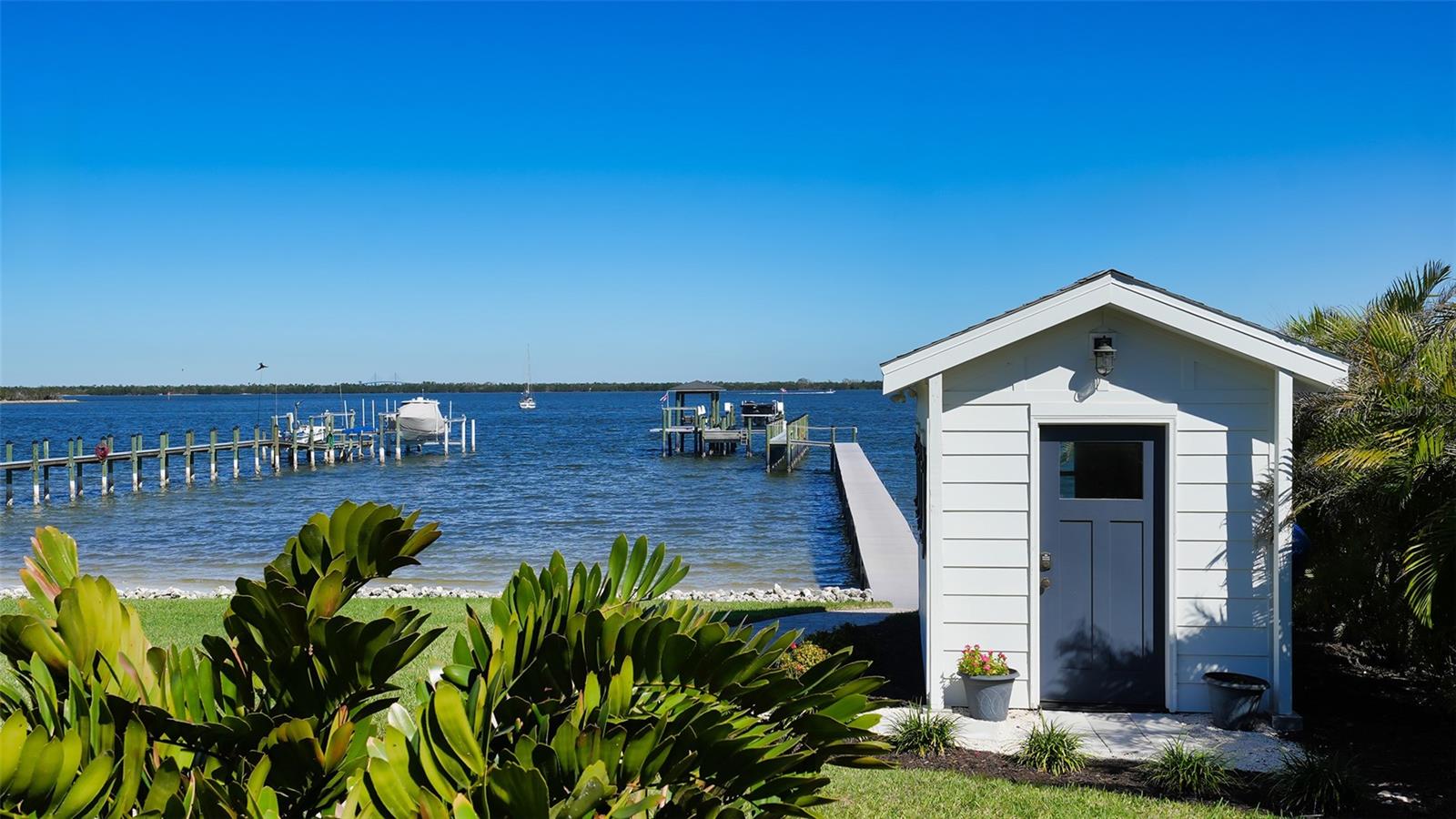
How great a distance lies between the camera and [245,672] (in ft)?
7.42

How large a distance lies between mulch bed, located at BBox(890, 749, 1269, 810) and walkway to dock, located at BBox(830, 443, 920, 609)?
447cm

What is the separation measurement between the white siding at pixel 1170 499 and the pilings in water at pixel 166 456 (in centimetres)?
2951

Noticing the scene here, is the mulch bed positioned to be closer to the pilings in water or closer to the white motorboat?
the pilings in water

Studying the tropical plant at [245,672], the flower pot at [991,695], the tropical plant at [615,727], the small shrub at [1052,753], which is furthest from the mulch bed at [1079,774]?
the tropical plant at [245,672]

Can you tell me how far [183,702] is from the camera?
7.16ft

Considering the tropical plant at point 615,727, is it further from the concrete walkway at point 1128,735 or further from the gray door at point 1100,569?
the gray door at point 1100,569

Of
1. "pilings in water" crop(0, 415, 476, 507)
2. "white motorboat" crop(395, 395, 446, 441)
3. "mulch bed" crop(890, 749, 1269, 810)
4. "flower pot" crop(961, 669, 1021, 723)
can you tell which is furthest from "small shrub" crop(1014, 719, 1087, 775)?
"white motorboat" crop(395, 395, 446, 441)

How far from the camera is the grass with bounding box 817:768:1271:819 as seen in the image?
4.88 m

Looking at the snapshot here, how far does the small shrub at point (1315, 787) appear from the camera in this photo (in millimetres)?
5082

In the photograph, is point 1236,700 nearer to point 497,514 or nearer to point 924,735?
point 924,735

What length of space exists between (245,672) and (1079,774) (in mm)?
4842

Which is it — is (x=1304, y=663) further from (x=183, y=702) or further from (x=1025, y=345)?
(x=183, y=702)

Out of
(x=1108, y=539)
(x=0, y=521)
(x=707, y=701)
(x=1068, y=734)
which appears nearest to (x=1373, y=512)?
(x=1108, y=539)

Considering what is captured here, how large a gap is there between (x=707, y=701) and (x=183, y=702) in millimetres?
1182
